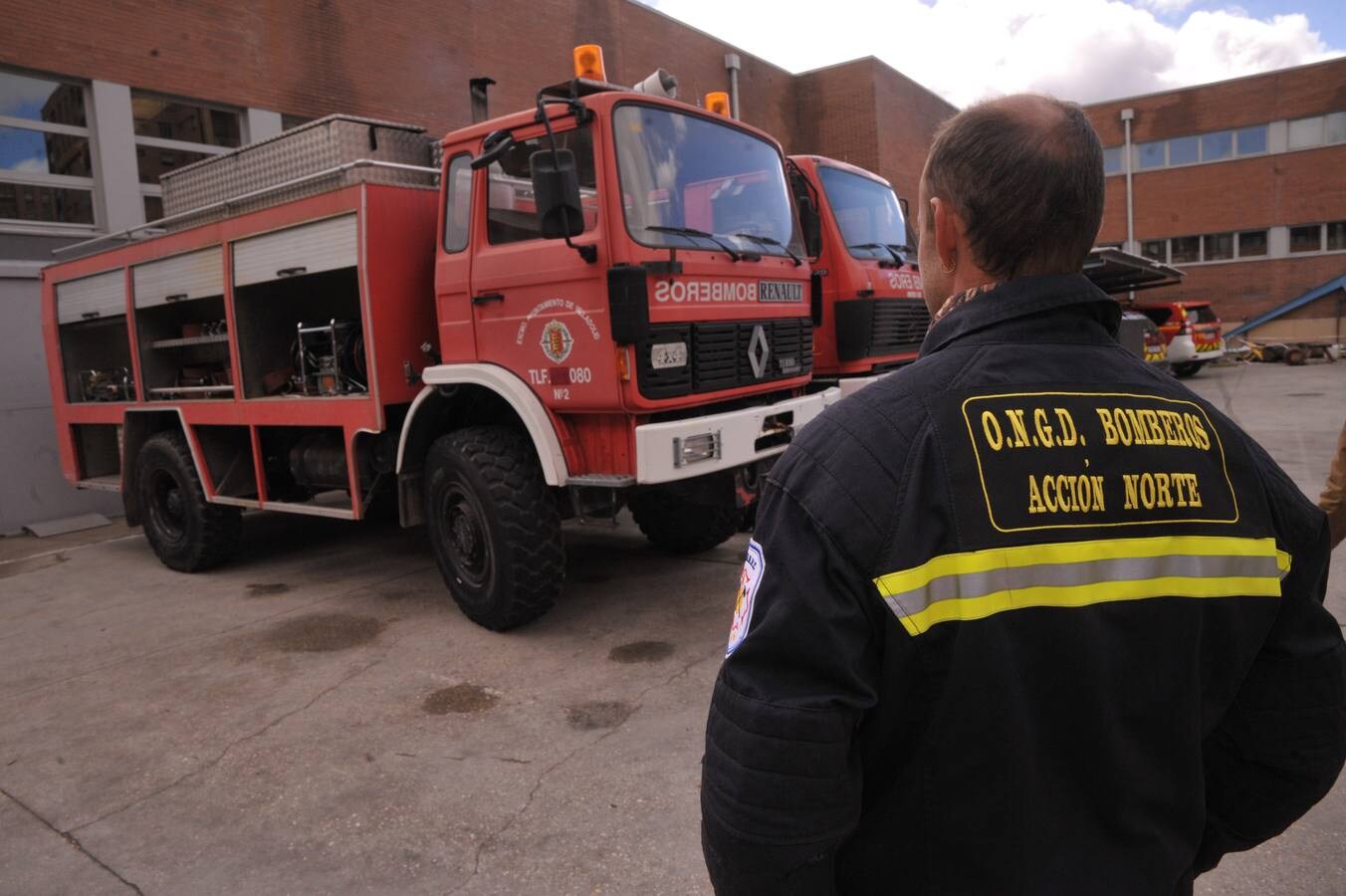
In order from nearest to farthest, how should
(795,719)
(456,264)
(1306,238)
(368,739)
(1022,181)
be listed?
(795,719)
(1022,181)
(368,739)
(456,264)
(1306,238)

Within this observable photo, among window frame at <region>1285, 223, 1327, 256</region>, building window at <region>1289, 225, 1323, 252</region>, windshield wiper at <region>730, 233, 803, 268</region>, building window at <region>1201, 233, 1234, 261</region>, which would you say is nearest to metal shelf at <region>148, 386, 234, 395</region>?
windshield wiper at <region>730, 233, 803, 268</region>

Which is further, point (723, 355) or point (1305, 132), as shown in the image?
point (1305, 132)

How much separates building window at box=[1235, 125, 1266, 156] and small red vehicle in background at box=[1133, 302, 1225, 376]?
519 inches

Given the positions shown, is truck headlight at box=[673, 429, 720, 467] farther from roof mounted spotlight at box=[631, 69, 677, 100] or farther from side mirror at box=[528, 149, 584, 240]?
roof mounted spotlight at box=[631, 69, 677, 100]

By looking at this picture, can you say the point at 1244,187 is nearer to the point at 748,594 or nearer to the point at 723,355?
the point at 723,355

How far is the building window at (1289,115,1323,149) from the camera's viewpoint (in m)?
29.5

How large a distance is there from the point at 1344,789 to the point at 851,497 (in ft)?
10.3

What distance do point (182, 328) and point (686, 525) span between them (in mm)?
4241

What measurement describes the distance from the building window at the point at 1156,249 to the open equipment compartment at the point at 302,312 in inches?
1279

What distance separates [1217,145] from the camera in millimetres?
30922

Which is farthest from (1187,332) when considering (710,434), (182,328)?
(182,328)

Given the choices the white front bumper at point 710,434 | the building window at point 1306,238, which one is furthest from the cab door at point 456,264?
the building window at point 1306,238

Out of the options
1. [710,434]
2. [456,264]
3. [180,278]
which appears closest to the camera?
[710,434]

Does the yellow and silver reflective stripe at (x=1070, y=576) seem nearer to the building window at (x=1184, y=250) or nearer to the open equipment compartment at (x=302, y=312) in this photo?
the open equipment compartment at (x=302, y=312)
